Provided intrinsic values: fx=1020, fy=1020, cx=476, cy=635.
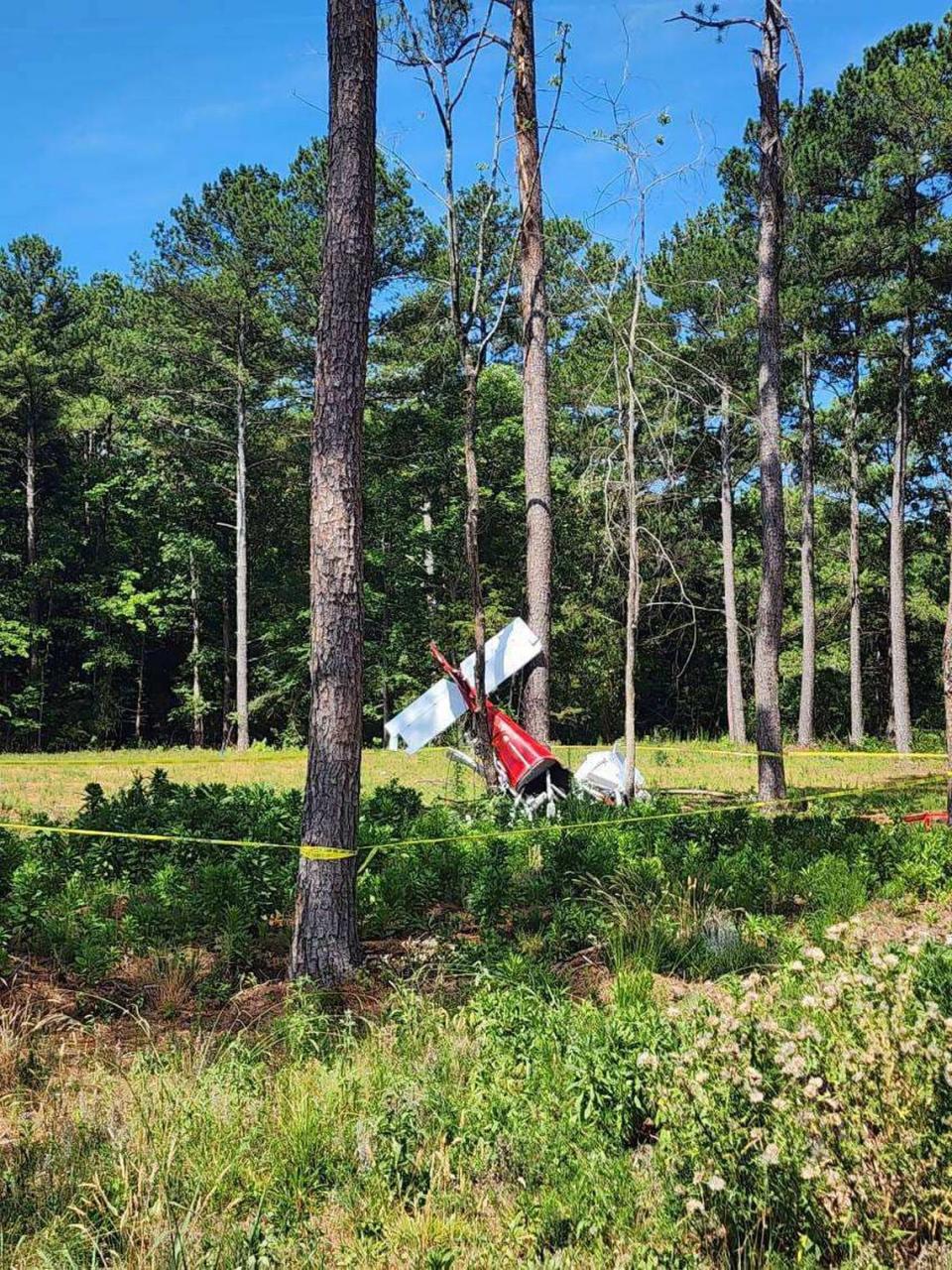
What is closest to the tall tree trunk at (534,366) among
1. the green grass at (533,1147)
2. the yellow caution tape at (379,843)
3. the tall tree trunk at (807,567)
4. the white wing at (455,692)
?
the white wing at (455,692)

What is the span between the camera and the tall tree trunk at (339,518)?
15.9 feet

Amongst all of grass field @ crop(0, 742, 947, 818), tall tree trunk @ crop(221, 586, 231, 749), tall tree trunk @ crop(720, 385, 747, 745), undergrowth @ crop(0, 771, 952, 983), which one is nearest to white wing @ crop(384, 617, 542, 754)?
grass field @ crop(0, 742, 947, 818)

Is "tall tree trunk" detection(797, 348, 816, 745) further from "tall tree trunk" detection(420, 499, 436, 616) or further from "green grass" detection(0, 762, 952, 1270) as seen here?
"green grass" detection(0, 762, 952, 1270)

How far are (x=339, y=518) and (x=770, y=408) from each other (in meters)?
6.55

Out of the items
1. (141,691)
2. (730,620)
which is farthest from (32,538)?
(730,620)

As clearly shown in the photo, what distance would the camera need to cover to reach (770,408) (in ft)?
33.3

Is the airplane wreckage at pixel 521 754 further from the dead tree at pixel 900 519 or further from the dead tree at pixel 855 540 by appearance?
the dead tree at pixel 855 540

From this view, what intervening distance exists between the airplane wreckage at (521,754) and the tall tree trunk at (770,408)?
4.57 ft

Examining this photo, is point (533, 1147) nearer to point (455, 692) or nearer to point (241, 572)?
point (455, 692)

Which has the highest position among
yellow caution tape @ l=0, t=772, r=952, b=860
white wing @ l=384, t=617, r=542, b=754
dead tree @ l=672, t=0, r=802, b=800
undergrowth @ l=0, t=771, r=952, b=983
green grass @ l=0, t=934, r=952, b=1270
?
dead tree @ l=672, t=0, r=802, b=800

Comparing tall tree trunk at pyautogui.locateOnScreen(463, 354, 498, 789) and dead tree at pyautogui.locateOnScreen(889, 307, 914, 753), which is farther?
dead tree at pyautogui.locateOnScreen(889, 307, 914, 753)

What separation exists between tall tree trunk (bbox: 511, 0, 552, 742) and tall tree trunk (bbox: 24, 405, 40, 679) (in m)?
19.8

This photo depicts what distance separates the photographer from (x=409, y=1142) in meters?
3.08

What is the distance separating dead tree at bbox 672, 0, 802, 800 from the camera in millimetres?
10164
